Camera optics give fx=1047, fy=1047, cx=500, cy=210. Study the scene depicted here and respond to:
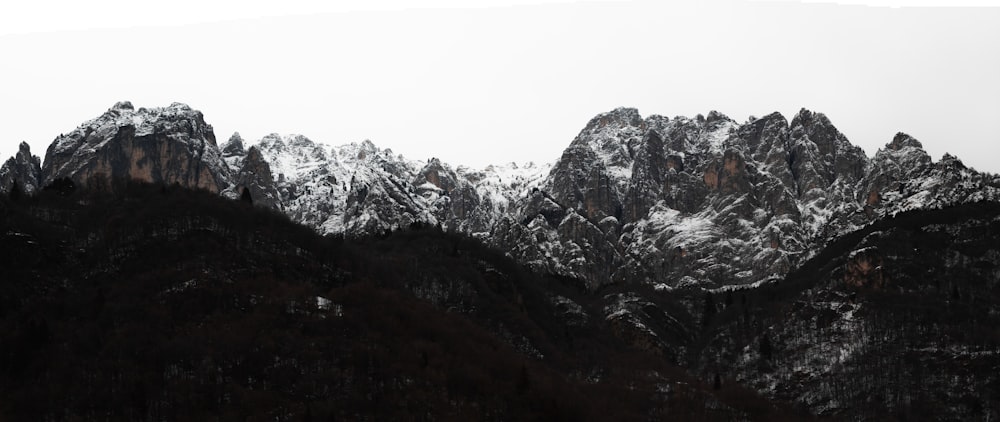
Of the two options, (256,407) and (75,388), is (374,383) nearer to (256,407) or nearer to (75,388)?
(256,407)

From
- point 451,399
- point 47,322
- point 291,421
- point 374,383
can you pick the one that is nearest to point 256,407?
point 291,421

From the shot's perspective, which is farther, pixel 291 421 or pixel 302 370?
pixel 302 370

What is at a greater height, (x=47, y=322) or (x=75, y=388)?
(x=47, y=322)

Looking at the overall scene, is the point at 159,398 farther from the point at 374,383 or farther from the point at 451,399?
the point at 451,399

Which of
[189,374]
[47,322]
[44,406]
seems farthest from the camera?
[47,322]

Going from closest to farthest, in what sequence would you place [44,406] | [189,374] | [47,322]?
[44,406]
[189,374]
[47,322]

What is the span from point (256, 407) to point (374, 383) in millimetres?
24243

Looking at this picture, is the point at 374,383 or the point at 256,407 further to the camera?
the point at 374,383

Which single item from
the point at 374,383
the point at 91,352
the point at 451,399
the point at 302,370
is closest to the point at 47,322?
the point at 91,352

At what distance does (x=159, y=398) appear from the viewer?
584ft

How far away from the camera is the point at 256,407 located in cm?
17812


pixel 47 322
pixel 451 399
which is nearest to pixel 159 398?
pixel 47 322

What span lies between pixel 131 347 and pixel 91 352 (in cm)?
733

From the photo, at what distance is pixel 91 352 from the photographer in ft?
636
